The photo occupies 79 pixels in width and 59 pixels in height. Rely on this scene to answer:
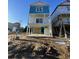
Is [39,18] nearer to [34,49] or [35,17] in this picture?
[35,17]

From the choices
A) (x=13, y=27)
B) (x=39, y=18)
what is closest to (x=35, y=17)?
(x=39, y=18)

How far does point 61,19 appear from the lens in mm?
1996

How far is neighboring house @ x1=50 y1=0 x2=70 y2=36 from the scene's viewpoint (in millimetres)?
1979

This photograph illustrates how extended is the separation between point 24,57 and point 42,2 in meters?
0.62

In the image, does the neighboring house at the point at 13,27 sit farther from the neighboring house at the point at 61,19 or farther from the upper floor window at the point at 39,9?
the neighboring house at the point at 61,19

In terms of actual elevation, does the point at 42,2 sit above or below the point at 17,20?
above

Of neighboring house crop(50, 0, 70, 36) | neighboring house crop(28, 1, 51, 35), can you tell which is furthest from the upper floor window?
neighboring house crop(50, 0, 70, 36)

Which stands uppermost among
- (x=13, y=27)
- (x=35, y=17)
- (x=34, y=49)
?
(x=35, y=17)

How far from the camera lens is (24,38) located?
6.53ft

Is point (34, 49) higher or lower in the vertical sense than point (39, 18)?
lower

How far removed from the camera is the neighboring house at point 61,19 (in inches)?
77.9
